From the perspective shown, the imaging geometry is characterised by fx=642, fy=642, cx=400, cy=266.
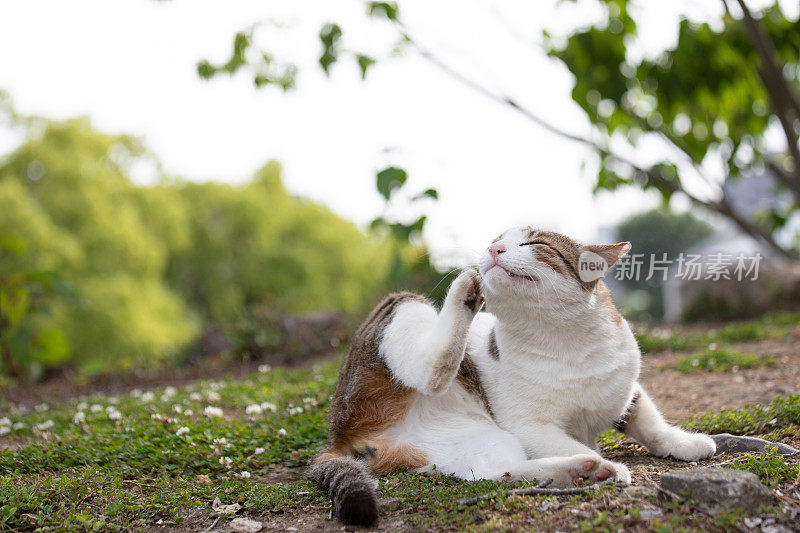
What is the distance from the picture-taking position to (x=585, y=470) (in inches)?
94.4

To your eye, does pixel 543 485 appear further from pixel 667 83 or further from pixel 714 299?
pixel 714 299

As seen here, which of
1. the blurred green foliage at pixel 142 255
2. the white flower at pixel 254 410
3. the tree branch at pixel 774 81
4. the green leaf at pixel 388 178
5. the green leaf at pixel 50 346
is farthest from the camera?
the blurred green foliage at pixel 142 255

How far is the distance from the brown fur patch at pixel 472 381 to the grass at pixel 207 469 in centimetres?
40

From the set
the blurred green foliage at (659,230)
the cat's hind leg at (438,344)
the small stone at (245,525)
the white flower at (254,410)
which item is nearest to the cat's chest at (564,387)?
the cat's hind leg at (438,344)

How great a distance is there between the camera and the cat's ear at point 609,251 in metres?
2.71

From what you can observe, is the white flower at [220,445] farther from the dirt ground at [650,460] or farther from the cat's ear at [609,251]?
the cat's ear at [609,251]

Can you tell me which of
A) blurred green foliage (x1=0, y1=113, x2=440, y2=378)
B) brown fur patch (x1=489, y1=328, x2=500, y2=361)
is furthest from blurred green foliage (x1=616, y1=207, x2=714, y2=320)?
brown fur patch (x1=489, y1=328, x2=500, y2=361)

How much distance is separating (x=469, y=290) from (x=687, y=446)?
1.20 m

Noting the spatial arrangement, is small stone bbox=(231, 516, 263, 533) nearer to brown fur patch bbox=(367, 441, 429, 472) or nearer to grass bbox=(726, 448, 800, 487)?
brown fur patch bbox=(367, 441, 429, 472)

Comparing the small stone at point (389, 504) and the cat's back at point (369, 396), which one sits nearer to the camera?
the small stone at point (389, 504)

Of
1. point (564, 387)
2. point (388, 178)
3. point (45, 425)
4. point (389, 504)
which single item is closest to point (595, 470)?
point (564, 387)

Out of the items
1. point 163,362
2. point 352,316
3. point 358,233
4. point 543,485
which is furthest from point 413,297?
point 358,233

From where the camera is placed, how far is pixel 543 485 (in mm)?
2400

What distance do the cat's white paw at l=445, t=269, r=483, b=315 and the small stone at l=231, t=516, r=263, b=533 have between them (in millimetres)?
1125
